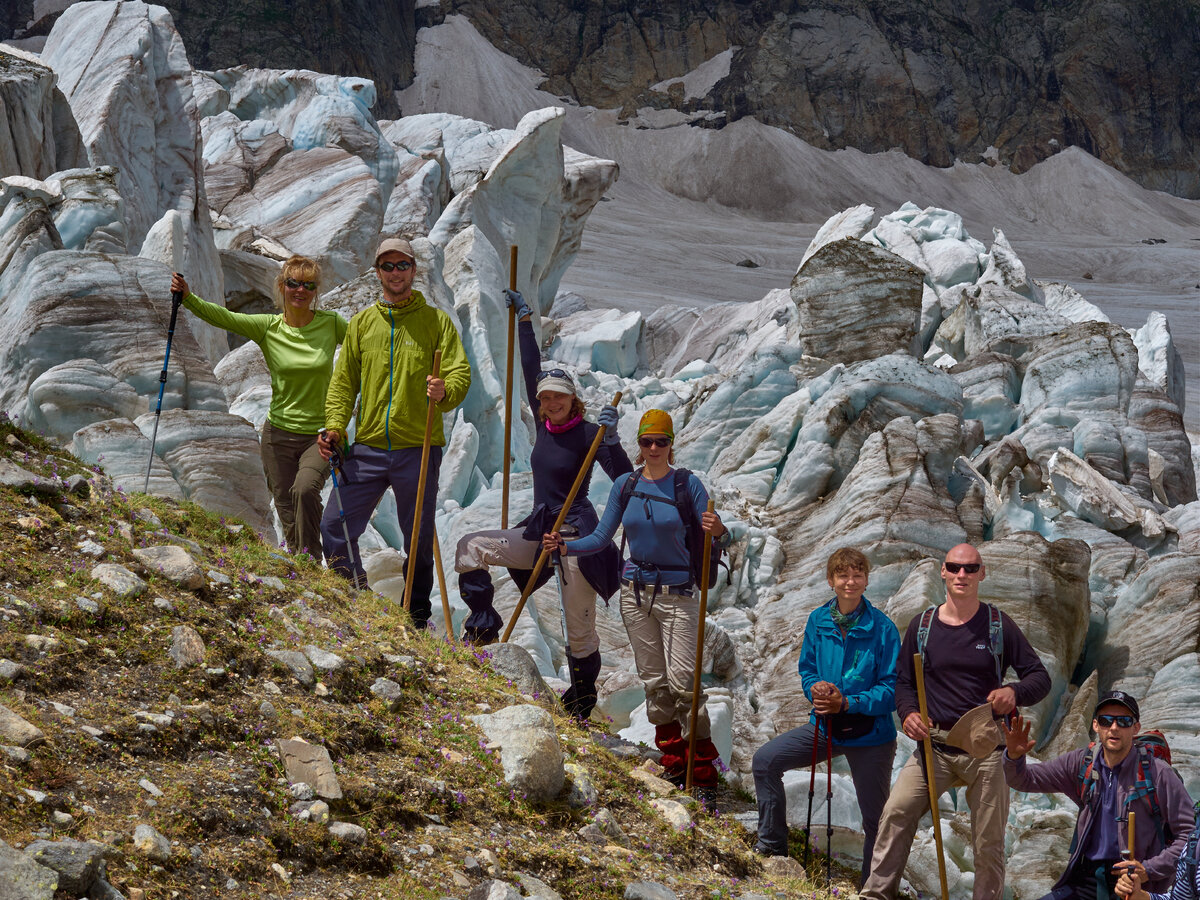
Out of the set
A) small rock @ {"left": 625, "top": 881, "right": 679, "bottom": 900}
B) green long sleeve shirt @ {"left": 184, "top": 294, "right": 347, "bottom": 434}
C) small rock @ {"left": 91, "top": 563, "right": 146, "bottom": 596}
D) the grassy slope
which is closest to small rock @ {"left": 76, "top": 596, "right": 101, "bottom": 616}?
the grassy slope

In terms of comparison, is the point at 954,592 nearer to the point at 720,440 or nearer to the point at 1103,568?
the point at 1103,568

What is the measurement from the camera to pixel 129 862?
3686 mm

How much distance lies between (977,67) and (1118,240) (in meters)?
29.3

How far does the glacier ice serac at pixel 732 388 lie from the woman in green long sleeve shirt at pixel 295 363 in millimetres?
2493

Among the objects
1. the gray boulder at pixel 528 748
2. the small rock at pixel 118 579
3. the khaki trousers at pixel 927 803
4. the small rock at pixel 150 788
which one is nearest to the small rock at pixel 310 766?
the small rock at pixel 150 788

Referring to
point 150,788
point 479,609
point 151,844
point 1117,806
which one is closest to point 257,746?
point 150,788

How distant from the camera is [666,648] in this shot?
625 centimetres

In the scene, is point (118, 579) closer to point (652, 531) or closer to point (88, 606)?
point (88, 606)

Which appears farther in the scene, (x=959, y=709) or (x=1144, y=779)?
(x=959, y=709)

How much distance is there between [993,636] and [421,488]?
331cm

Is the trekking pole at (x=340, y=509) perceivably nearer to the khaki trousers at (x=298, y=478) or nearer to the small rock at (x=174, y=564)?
the khaki trousers at (x=298, y=478)

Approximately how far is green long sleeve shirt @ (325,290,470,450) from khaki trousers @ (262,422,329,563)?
→ 340 millimetres

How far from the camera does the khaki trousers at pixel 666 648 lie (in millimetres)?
6188

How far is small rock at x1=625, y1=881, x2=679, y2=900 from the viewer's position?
15.0 ft
